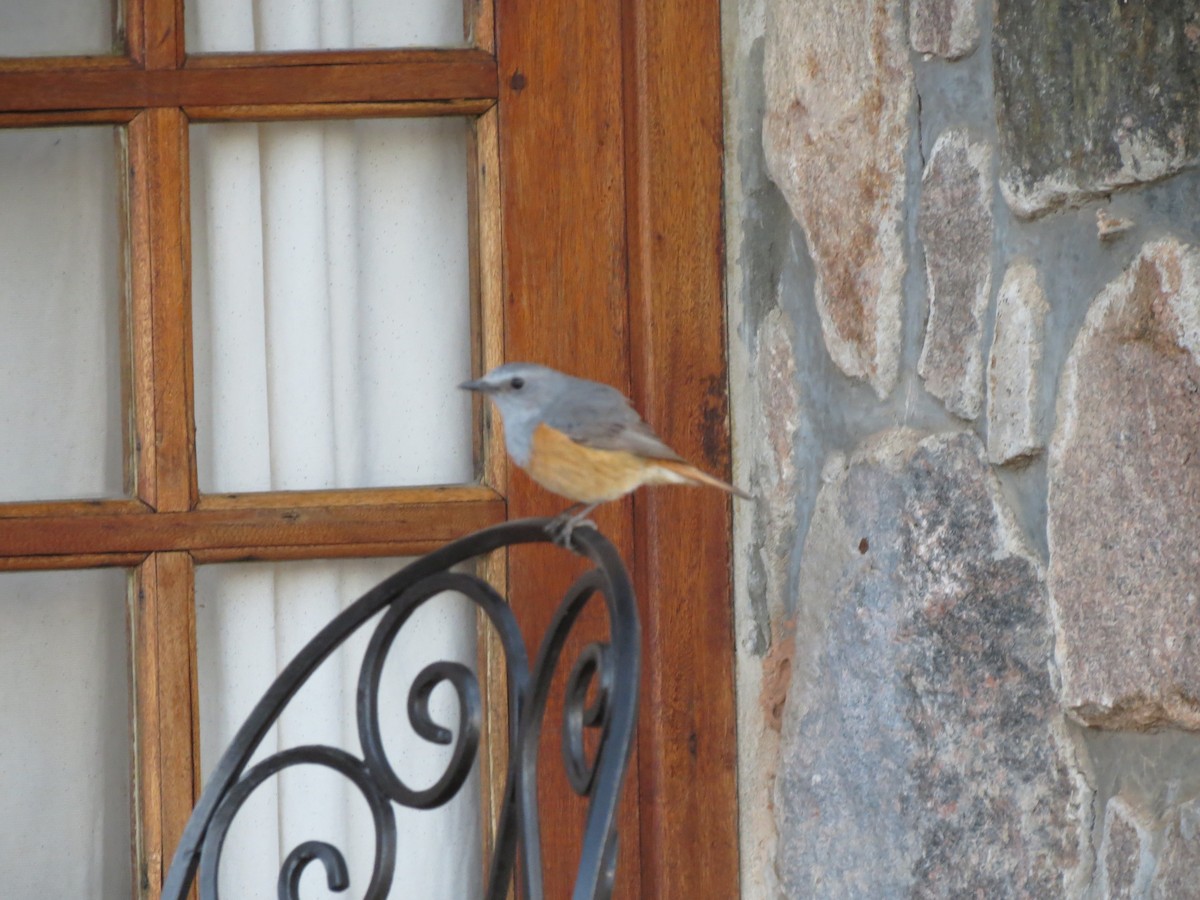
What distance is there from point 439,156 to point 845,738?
0.97m

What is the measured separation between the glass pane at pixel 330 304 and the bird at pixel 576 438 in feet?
1.14

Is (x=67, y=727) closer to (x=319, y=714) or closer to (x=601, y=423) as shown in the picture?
(x=319, y=714)

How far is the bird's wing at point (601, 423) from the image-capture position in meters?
1.49

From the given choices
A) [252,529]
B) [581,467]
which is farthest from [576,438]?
[252,529]

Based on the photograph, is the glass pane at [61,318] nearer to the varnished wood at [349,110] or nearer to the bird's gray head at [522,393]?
the varnished wood at [349,110]

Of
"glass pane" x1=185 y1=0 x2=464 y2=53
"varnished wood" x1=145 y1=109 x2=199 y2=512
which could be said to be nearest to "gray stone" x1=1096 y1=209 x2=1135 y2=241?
"glass pane" x1=185 y1=0 x2=464 y2=53

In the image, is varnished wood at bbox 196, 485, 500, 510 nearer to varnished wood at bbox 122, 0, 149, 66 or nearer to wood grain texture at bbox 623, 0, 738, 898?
wood grain texture at bbox 623, 0, 738, 898

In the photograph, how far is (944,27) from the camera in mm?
1365

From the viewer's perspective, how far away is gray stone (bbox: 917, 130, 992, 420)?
1309mm

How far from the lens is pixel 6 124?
1.78 metres

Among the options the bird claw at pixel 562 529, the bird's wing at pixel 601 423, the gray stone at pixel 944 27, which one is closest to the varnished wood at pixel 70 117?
the bird's wing at pixel 601 423

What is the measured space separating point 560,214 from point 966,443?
26.9 inches

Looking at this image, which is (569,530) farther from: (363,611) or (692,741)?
(692,741)

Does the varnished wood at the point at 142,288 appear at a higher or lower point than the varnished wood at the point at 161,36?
lower
